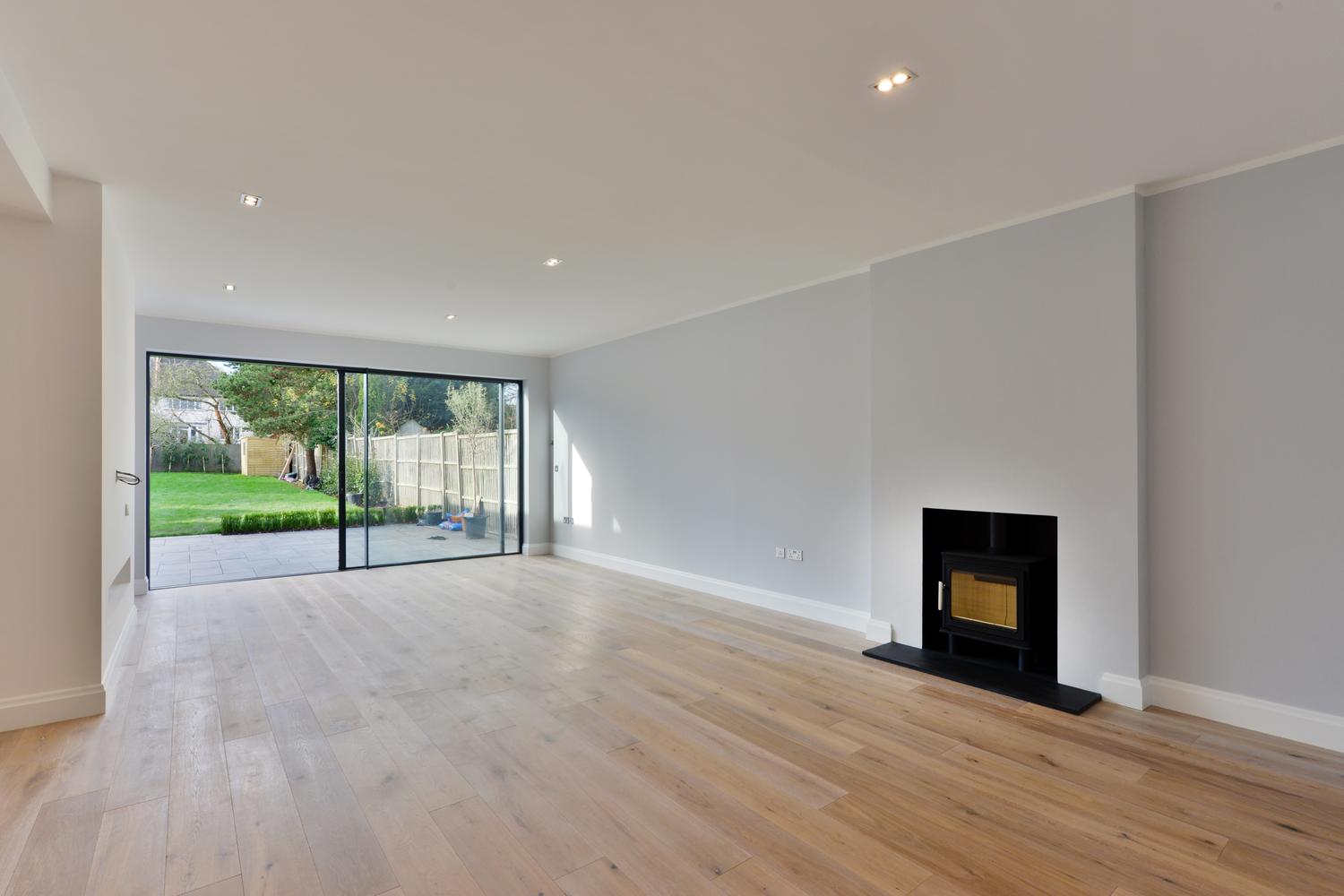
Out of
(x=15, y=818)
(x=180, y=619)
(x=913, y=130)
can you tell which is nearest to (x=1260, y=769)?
(x=913, y=130)

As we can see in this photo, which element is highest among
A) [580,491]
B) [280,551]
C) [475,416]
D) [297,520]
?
[475,416]

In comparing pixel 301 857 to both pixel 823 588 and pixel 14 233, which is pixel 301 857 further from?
pixel 823 588

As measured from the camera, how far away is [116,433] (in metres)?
3.81

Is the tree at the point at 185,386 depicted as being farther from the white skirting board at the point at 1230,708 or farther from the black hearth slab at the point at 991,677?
the white skirting board at the point at 1230,708

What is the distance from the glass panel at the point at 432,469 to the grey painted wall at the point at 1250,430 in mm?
6808

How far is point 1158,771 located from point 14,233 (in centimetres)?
558

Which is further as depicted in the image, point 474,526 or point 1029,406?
point 474,526

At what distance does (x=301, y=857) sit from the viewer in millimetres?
1969

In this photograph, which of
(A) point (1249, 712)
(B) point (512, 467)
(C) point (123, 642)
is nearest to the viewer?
(A) point (1249, 712)

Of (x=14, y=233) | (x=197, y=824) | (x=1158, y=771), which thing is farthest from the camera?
(x=14, y=233)

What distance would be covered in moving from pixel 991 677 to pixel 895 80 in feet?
10.1

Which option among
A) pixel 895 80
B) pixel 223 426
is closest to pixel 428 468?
pixel 223 426

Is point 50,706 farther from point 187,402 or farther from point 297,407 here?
point 297,407

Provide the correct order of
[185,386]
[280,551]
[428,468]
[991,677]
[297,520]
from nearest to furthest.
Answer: [991,677]
[185,386]
[280,551]
[297,520]
[428,468]
